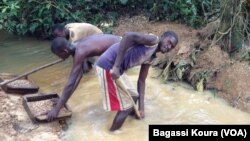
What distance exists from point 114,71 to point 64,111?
0.95 metres

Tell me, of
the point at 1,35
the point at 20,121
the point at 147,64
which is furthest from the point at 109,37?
the point at 1,35

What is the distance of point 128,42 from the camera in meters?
4.44

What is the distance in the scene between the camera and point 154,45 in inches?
180

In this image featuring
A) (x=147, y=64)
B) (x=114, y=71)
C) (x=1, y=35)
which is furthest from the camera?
(x=1, y=35)

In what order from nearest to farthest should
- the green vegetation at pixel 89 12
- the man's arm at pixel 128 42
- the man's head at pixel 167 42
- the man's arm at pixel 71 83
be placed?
the man's arm at pixel 128 42 → the man's head at pixel 167 42 → the man's arm at pixel 71 83 → the green vegetation at pixel 89 12

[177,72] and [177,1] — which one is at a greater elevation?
[177,1]

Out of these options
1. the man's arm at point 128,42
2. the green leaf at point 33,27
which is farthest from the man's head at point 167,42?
the green leaf at point 33,27

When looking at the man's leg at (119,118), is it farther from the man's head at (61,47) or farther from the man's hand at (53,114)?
the man's head at (61,47)

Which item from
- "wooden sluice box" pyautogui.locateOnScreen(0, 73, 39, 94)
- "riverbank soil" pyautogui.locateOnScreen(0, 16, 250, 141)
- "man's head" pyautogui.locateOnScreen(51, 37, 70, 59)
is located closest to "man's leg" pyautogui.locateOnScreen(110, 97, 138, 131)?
"riverbank soil" pyautogui.locateOnScreen(0, 16, 250, 141)

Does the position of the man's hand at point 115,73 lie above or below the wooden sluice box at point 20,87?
above

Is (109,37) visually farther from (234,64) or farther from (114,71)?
(234,64)

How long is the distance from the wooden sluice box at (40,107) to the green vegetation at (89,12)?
265 cm

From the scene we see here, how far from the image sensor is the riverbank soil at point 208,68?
580 centimetres

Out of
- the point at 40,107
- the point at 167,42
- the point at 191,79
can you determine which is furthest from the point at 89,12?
the point at 167,42
